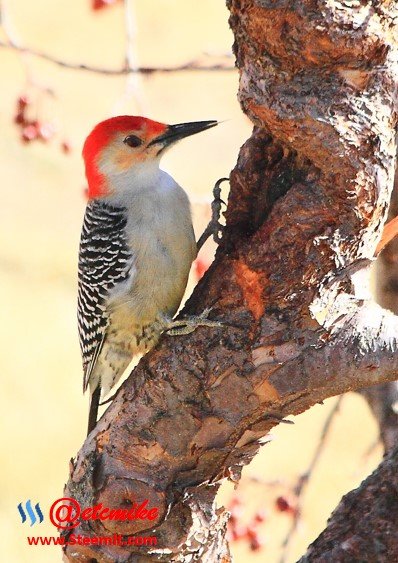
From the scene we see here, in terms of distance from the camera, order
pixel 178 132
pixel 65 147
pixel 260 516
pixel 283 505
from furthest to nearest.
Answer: pixel 65 147, pixel 260 516, pixel 283 505, pixel 178 132

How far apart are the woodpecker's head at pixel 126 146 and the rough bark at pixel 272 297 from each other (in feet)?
2.98

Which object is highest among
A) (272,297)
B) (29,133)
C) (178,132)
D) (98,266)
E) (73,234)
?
(73,234)

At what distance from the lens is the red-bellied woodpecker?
386 cm

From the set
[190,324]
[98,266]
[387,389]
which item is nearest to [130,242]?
[98,266]

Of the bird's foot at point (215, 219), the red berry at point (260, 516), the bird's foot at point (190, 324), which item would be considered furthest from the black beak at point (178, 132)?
the red berry at point (260, 516)

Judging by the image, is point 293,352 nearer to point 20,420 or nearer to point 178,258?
point 178,258

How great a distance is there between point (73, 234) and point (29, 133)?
8162 millimetres

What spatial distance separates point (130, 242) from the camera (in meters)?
3.90

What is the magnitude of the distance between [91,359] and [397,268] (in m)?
1.42

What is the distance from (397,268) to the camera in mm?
4078

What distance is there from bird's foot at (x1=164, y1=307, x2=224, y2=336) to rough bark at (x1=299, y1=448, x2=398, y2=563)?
715 millimetres

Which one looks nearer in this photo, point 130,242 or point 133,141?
point 130,242

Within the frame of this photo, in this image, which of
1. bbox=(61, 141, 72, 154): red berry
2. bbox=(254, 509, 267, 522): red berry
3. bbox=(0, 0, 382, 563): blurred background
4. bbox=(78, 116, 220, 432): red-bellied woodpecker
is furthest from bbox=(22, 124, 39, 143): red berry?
bbox=(254, 509, 267, 522): red berry

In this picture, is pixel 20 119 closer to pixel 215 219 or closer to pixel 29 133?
pixel 29 133
